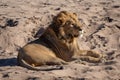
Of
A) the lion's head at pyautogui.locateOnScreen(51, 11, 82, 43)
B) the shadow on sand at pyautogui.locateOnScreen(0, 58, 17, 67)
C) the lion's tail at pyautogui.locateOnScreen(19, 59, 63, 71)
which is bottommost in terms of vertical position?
the shadow on sand at pyautogui.locateOnScreen(0, 58, 17, 67)

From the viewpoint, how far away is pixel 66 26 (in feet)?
27.2

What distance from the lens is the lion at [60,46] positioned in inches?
316

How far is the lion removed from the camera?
8.02 m

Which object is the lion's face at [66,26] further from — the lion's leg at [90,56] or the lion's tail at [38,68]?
the lion's tail at [38,68]

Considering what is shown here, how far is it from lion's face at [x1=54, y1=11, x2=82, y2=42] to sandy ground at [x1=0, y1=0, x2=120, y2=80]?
0.58 m

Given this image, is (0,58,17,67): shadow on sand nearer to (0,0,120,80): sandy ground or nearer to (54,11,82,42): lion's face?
(0,0,120,80): sandy ground

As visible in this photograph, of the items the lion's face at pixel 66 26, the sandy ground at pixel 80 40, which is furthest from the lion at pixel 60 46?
the sandy ground at pixel 80 40


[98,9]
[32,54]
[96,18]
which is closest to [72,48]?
[32,54]

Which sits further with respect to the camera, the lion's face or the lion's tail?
the lion's face

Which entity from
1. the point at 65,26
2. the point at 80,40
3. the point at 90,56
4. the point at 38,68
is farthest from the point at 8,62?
the point at 80,40

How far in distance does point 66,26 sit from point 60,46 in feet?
1.35

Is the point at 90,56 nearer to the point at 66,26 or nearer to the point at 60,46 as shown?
the point at 60,46

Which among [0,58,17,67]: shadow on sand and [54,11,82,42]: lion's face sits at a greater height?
[54,11,82,42]: lion's face

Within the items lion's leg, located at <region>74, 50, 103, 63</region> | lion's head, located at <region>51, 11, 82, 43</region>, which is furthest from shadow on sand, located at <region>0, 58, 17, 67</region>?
lion's leg, located at <region>74, 50, 103, 63</region>
